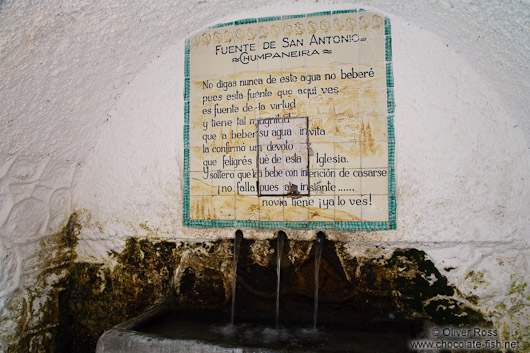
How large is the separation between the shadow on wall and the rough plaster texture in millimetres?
97

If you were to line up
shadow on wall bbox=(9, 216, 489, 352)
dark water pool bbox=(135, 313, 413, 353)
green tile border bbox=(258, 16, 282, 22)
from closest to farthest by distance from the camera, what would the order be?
dark water pool bbox=(135, 313, 413, 353)
shadow on wall bbox=(9, 216, 489, 352)
green tile border bbox=(258, 16, 282, 22)

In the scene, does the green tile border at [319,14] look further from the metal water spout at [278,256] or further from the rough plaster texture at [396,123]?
the metal water spout at [278,256]

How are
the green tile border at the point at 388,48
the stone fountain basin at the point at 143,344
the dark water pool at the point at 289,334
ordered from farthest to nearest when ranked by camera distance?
the green tile border at the point at 388,48, the dark water pool at the point at 289,334, the stone fountain basin at the point at 143,344

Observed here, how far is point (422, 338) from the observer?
167 cm

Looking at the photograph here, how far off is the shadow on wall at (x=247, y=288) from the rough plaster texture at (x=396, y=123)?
3.8 inches

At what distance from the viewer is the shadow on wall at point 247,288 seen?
193 cm

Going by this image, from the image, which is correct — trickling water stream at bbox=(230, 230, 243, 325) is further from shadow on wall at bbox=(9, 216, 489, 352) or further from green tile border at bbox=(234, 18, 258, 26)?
green tile border at bbox=(234, 18, 258, 26)

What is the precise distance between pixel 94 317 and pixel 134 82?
1.54 meters

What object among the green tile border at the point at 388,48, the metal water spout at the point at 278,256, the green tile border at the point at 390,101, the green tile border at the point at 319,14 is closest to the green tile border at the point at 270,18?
the green tile border at the point at 319,14

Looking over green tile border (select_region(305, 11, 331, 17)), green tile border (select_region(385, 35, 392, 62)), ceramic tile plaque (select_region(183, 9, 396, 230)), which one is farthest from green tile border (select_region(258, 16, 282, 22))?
green tile border (select_region(385, 35, 392, 62))

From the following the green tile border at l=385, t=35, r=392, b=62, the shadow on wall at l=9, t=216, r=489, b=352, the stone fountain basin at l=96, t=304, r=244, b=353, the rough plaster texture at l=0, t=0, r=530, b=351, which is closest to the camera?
the stone fountain basin at l=96, t=304, r=244, b=353

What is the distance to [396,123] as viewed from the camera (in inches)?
79.5

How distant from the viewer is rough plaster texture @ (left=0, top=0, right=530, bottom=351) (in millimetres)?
1786

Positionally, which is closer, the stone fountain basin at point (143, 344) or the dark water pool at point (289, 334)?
the stone fountain basin at point (143, 344)
